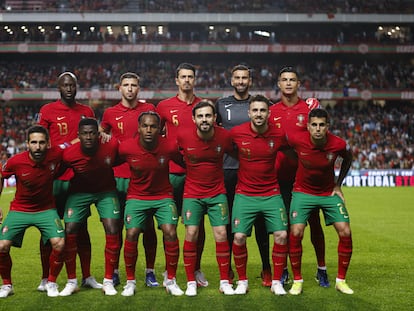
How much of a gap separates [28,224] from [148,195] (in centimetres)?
143

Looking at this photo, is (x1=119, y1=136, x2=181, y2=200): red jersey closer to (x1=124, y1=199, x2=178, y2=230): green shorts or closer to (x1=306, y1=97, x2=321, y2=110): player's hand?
(x1=124, y1=199, x2=178, y2=230): green shorts

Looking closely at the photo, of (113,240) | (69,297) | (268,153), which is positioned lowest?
(69,297)

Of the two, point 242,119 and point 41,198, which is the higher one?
point 242,119

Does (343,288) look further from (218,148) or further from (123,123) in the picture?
(123,123)

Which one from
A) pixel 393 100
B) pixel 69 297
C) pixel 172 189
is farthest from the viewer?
pixel 393 100

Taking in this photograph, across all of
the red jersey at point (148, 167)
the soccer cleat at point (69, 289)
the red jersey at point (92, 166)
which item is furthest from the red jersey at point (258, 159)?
the soccer cleat at point (69, 289)

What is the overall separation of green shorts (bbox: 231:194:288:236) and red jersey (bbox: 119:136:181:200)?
0.88m

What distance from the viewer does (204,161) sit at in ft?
24.0

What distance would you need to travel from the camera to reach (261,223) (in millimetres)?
8031

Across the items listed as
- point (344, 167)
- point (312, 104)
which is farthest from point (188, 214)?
point (312, 104)

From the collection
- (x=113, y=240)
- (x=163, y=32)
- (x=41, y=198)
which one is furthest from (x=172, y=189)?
(x=163, y=32)

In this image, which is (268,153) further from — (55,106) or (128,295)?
(55,106)

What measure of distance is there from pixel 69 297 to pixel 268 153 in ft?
9.36

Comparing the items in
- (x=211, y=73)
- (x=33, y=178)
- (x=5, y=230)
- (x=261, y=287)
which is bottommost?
(x=261, y=287)
